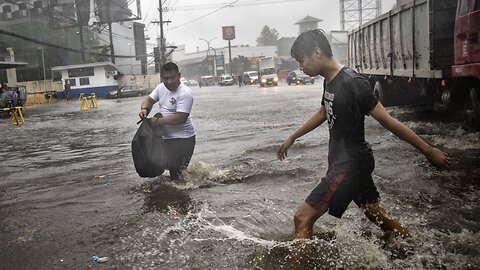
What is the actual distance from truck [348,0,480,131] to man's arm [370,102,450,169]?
459 cm

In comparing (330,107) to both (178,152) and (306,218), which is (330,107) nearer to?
(306,218)

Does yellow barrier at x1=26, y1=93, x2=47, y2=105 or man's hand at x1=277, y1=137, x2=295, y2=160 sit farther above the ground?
yellow barrier at x1=26, y1=93, x2=47, y2=105

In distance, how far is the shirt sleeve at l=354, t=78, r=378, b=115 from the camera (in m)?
2.66

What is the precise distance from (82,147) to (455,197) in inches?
331

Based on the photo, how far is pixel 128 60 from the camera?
204 ft

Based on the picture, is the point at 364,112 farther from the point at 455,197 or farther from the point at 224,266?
the point at 455,197

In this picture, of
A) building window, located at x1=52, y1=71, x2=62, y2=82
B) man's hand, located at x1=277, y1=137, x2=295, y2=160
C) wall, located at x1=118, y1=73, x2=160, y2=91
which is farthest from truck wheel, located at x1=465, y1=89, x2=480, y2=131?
building window, located at x1=52, y1=71, x2=62, y2=82

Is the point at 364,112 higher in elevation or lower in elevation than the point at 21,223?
higher

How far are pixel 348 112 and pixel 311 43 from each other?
1.65ft

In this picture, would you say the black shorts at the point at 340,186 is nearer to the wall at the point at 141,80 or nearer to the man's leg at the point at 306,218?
the man's leg at the point at 306,218

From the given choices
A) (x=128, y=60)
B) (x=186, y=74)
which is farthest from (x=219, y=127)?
(x=186, y=74)

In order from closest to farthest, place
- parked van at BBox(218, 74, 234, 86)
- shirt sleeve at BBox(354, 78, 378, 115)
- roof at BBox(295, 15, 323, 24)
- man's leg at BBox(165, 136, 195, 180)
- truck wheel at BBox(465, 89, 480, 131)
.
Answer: shirt sleeve at BBox(354, 78, 378, 115) → man's leg at BBox(165, 136, 195, 180) → truck wheel at BBox(465, 89, 480, 131) → parked van at BBox(218, 74, 234, 86) → roof at BBox(295, 15, 323, 24)

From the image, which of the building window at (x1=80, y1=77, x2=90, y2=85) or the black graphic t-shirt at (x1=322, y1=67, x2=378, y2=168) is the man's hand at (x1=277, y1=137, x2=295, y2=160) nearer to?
the black graphic t-shirt at (x1=322, y1=67, x2=378, y2=168)

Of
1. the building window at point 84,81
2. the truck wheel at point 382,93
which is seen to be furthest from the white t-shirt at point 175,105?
the building window at point 84,81
